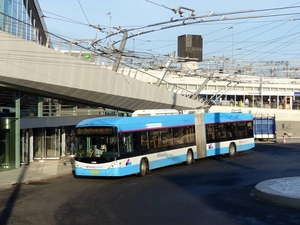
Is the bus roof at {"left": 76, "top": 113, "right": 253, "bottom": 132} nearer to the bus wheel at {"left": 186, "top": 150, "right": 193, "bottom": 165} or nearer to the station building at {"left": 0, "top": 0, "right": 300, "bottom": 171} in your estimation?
the bus wheel at {"left": 186, "top": 150, "right": 193, "bottom": 165}

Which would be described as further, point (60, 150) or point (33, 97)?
point (60, 150)

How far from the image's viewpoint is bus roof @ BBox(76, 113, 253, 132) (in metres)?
20.1

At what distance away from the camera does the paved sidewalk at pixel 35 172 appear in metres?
19.8

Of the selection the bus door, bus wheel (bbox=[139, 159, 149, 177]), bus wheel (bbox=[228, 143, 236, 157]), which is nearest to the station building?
the bus door

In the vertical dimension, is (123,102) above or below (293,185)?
above

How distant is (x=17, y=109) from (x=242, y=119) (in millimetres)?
15330

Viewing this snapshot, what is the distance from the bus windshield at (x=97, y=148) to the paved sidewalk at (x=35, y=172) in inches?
103

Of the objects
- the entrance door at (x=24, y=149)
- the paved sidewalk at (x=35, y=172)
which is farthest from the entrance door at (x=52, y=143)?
the entrance door at (x=24, y=149)

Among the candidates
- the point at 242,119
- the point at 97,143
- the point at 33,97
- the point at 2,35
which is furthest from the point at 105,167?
the point at 242,119

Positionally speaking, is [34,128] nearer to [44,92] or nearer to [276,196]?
[44,92]

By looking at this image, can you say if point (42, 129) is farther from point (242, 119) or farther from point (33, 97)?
point (242, 119)

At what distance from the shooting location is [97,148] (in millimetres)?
19516

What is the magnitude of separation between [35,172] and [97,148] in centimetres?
503

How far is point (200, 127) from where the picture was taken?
27.0m
